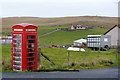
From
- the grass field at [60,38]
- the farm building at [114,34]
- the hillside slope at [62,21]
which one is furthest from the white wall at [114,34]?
the hillside slope at [62,21]

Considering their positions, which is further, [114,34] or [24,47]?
[114,34]

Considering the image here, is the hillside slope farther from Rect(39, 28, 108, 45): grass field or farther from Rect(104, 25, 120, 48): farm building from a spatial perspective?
Rect(104, 25, 120, 48): farm building

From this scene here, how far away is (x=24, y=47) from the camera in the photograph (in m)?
15.4

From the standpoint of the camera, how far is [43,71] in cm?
1581

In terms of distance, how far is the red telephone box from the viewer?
1539 cm

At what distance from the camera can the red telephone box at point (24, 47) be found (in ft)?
50.5

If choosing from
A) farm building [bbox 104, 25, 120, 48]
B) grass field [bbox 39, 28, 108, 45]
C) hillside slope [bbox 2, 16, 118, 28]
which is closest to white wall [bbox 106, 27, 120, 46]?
farm building [bbox 104, 25, 120, 48]

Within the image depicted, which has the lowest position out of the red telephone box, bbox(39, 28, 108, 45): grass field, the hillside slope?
the red telephone box

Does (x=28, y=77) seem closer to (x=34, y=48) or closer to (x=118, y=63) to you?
(x=34, y=48)

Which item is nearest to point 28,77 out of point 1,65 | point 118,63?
point 1,65

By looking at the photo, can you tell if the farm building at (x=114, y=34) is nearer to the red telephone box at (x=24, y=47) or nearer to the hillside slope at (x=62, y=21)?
the red telephone box at (x=24, y=47)

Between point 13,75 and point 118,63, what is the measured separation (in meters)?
7.58

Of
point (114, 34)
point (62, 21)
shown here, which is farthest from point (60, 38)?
point (62, 21)

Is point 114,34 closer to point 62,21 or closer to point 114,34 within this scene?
point 114,34
